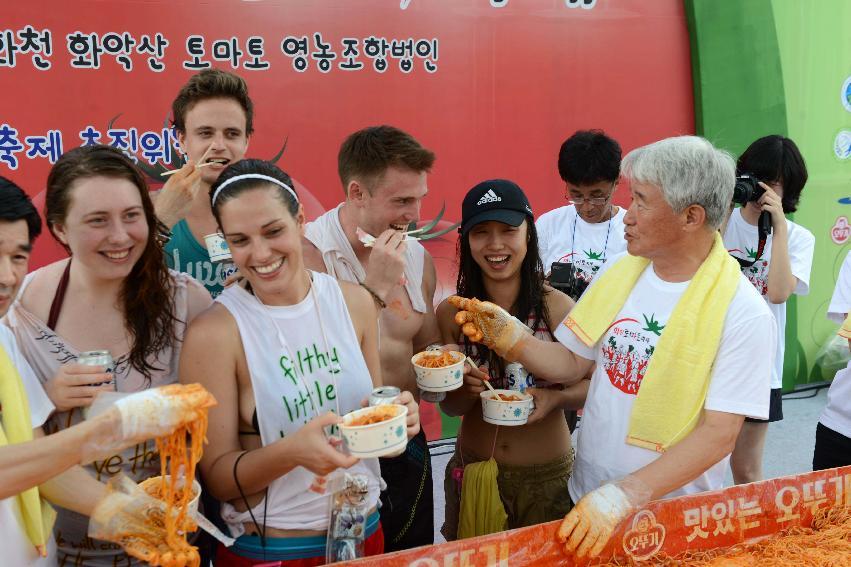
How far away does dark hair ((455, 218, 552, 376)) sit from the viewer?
2.52m

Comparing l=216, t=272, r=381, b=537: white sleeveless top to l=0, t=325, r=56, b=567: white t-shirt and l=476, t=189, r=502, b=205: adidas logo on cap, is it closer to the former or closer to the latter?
l=0, t=325, r=56, b=567: white t-shirt

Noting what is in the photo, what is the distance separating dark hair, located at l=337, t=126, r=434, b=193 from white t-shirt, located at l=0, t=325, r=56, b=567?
4.50 feet

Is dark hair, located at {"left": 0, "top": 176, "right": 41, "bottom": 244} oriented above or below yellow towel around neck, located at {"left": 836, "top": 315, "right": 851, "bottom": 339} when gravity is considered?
above

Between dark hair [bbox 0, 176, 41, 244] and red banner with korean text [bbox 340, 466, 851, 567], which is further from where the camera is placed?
red banner with korean text [bbox 340, 466, 851, 567]

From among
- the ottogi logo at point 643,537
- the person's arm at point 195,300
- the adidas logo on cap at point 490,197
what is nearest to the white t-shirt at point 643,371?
the ottogi logo at point 643,537

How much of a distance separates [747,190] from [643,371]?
5.89 feet

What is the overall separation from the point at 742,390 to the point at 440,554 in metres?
0.95

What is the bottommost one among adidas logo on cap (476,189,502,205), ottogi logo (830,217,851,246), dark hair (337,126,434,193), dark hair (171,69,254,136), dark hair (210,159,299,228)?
ottogi logo (830,217,851,246)

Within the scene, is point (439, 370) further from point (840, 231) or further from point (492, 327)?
point (840, 231)

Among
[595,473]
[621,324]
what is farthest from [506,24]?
[595,473]

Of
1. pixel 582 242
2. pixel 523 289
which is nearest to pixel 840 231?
pixel 582 242

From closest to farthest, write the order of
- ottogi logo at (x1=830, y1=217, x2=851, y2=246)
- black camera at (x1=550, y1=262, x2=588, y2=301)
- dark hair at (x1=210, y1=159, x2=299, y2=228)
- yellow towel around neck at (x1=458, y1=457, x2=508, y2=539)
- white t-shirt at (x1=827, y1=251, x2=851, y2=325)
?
dark hair at (x1=210, y1=159, x2=299, y2=228), yellow towel around neck at (x1=458, y1=457, x2=508, y2=539), white t-shirt at (x1=827, y1=251, x2=851, y2=325), black camera at (x1=550, y1=262, x2=588, y2=301), ottogi logo at (x1=830, y1=217, x2=851, y2=246)

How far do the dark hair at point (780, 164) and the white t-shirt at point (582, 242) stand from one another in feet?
2.54

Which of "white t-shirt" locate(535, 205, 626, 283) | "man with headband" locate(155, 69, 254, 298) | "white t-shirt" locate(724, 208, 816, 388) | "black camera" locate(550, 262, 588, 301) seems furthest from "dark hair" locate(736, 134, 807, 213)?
"man with headband" locate(155, 69, 254, 298)
